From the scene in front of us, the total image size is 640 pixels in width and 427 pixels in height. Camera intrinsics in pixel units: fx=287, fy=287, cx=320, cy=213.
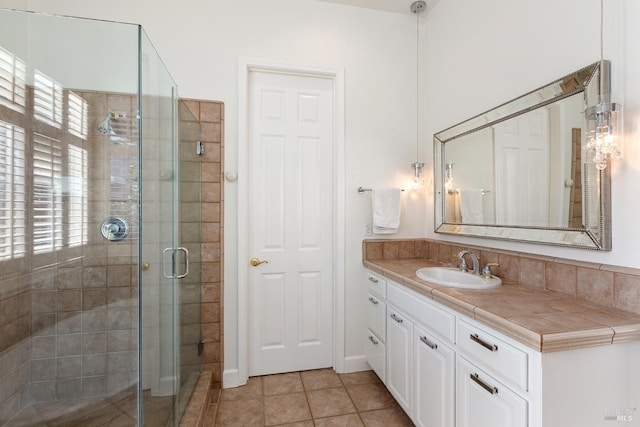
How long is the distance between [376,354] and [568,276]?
1.29 meters

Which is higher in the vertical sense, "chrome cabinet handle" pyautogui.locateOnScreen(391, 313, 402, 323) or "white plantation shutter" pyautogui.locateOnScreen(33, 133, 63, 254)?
"white plantation shutter" pyautogui.locateOnScreen(33, 133, 63, 254)

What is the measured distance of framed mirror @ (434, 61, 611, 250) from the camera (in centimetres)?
123

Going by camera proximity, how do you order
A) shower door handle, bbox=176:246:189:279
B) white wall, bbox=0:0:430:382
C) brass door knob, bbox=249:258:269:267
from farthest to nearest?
brass door knob, bbox=249:258:269:267, white wall, bbox=0:0:430:382, shower door handle, bbox=176:246:189:279

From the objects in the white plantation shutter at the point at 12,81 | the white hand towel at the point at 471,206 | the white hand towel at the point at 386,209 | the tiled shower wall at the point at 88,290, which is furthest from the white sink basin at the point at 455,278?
the white plantation shutter at the point at 12,81

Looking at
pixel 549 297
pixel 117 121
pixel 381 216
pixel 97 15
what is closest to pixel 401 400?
pixel 549 297

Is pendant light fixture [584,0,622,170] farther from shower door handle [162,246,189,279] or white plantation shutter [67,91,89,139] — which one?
white plantation shutter [67,91,89,139]

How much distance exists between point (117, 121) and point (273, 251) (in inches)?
52.3

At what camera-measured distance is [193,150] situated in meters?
1.97

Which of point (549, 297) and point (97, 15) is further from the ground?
point (97, 15)

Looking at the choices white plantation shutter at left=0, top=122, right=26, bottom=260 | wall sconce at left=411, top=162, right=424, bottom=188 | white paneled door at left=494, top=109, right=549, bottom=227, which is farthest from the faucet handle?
white plantation shutter at left=0, top=122, right=26, bottom=260

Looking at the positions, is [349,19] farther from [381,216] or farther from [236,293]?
[236,293]

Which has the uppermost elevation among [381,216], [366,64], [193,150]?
[366,64]

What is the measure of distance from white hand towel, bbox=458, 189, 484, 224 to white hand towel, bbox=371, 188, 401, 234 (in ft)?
1.53

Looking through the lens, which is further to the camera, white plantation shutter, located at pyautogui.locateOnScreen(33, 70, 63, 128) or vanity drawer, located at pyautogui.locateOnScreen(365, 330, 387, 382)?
vanity drawer, located at pyautogui.locateOnScreen(365, 330, 387, 382)
